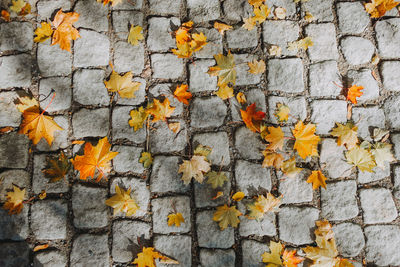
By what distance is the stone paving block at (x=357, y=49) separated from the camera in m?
2.86

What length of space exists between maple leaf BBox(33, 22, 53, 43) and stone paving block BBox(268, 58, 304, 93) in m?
1.92

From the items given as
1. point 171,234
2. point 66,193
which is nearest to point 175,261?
point 171,234

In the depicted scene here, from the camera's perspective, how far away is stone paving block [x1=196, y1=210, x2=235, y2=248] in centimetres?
258

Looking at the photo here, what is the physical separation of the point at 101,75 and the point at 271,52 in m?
1.47

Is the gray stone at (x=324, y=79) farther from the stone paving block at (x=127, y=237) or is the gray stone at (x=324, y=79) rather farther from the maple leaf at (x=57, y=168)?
the maple leaf at (x=57, y=168)

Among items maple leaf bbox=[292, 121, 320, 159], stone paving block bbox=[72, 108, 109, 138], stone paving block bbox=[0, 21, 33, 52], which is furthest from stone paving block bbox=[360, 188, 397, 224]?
stone paving block bbox=[0, 21, 33, 52]

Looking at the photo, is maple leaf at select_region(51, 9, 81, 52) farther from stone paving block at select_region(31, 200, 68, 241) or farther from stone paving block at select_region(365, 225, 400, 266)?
stone paving block at select_region(365, 225, 400, 266)

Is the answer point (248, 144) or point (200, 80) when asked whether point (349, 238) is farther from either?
point (200, 80)

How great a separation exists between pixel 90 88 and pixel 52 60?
41 centimetres

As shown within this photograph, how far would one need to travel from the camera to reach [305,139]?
8.92ft

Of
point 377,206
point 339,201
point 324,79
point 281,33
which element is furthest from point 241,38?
point 377,206

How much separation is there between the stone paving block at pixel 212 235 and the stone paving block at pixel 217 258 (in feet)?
0.15

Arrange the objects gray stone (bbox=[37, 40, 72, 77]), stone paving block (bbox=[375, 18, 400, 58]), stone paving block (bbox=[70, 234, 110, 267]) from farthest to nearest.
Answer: stone paving block (bbox=[375, 18, 400, 58])
gray stone (bbox=[37, 40, 72, 77])
stone paving block (bbox=[70, 234, 110, 267])

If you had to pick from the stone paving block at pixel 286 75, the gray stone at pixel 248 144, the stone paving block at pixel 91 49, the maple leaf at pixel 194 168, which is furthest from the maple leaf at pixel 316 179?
the stone paving block at pixel 91 49
